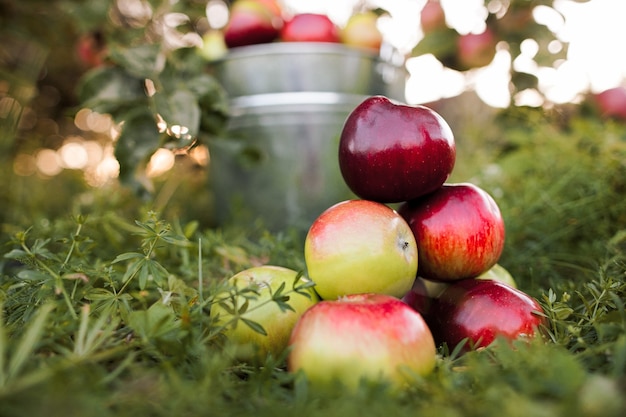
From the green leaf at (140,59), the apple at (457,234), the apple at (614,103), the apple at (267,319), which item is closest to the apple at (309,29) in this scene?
the green leaf at (140,59)

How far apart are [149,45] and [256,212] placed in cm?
56

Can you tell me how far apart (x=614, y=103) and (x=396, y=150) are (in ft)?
5.69

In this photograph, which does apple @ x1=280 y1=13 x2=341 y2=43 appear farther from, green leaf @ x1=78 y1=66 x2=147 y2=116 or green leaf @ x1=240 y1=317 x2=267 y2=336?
green leaf @ x1=240 y1=317 x2=267 y2=336

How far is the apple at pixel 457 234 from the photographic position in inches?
31.4

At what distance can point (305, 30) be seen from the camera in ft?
4.95

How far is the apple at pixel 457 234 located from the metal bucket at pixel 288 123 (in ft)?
2.16

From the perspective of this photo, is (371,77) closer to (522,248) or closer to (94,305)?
(522,248)

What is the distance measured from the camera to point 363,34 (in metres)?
1.58

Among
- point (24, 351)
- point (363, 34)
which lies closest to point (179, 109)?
→ point (363, 34)

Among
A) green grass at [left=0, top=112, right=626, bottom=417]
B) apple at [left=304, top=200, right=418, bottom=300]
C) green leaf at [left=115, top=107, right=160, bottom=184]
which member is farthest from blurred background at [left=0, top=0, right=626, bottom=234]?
apple at [left=304, top=200, right=418, bottom=300]

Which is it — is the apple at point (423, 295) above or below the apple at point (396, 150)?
below

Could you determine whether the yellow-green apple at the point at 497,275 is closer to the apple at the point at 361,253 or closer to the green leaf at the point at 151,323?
the apple at the point at 361,253

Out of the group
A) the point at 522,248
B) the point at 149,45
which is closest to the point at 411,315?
the point at 522,248

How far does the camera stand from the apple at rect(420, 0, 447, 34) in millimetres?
1865
